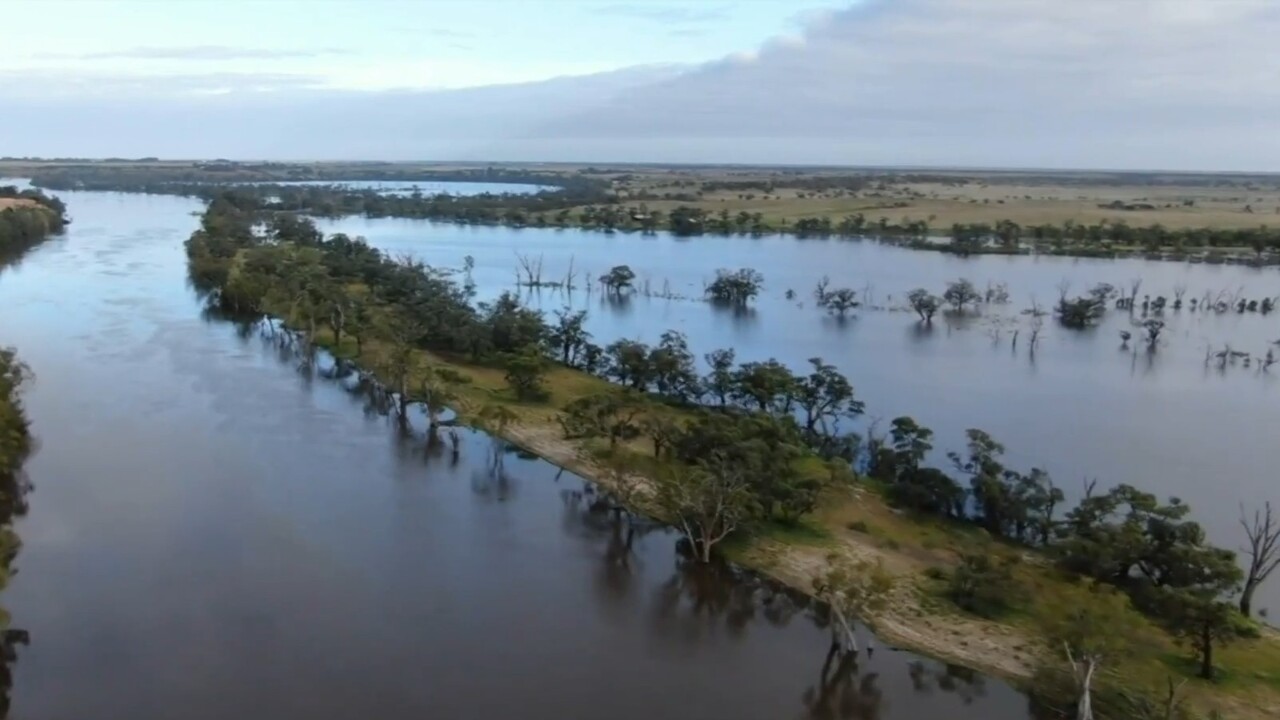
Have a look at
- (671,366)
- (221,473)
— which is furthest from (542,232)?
(221,473)

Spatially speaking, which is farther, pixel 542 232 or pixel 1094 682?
pixel 542 232

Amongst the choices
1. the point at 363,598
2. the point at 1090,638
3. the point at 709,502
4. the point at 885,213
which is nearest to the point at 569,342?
the point at 709,502

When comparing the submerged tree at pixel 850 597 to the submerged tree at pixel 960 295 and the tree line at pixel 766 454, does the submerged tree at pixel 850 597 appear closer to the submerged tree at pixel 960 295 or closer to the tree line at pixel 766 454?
the tree line at pixel 766 454

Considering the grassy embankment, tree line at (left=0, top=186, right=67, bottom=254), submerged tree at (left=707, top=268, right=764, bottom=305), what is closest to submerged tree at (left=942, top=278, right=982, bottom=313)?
submerged tree at (left=707, top=268, right=764, bottom=305)

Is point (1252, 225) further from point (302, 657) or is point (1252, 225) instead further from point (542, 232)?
point (302, 657)

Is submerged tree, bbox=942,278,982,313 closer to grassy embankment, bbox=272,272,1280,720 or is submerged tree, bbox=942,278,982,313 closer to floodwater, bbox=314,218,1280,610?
floodwater, bbox=314,218,1280,610

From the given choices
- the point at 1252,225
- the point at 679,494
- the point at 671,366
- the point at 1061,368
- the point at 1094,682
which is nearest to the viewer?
the point at 1094,682

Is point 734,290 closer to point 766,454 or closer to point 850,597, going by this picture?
point 766,454
